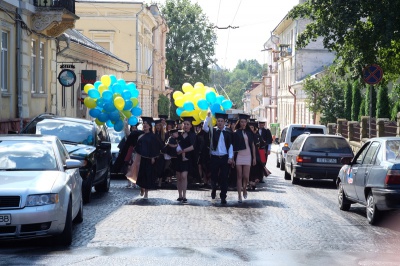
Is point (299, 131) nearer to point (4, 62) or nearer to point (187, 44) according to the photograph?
point (4, 62)

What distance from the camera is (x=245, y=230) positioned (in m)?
12.5

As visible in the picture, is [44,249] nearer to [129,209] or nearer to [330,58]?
[129,209]

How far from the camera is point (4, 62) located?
→ 2530cm

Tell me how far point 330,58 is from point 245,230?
59.3 m

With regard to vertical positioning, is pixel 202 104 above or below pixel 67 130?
above

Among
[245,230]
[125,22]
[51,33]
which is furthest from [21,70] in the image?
[125,22]

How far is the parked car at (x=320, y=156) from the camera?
2258 cm

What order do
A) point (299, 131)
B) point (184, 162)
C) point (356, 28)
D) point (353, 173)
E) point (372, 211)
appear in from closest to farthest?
1. point (372, 211)
2. point (353, 173)
3. point (184, 162)
4. point (356, 28)
5. point (299, 131)

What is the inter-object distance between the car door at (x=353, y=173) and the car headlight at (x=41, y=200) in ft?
20.9

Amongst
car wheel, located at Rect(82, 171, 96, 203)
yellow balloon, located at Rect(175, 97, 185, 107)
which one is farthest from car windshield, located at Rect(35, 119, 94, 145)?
yellow balloon, located at Rect(175, 97, 185, 107)

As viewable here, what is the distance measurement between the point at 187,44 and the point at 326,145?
2706 inches

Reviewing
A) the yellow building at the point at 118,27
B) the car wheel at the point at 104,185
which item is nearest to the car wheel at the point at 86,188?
the car wheel at the point at 104,185

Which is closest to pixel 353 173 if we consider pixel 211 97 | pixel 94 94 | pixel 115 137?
pixel 211 97

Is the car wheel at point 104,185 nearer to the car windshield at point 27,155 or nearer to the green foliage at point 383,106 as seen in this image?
the car windshield at point 27,155
